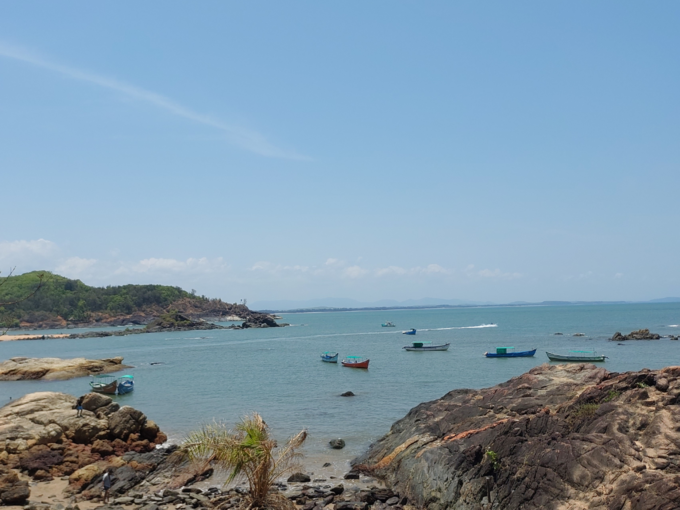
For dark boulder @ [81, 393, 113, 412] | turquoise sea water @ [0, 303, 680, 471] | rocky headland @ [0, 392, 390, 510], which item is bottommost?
turquoise sea water @ [0, 303, 680, 471]

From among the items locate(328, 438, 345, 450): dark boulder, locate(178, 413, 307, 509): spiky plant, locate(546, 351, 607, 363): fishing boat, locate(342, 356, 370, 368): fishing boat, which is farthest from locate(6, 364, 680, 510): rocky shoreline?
locate(546, 351, 607, 363): fishing boat

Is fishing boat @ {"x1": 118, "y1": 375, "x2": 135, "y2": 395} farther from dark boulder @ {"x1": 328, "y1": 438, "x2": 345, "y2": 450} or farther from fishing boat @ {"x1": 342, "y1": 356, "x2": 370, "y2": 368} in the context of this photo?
dark boulder @ {"x1": 328, "y1": 438, "x2": 345, "y2": 450}

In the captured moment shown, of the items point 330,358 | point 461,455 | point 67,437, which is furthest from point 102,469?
point 330,358

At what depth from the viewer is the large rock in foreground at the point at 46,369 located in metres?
55.7

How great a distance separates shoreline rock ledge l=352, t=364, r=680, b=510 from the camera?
1402 centimetres

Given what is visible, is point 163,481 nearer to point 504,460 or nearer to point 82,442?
point 82,442

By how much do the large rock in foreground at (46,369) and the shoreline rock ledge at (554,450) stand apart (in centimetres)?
4625

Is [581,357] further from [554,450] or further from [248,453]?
[248,453]

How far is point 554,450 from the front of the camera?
51.6 ft

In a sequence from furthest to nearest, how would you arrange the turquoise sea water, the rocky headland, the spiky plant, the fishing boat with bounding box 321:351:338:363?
the fishing boat with bounding box 321:351:338:363
the turquoise sea water
the rocky headland
the spiky plant

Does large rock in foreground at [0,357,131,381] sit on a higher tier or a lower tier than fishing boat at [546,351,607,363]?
higher

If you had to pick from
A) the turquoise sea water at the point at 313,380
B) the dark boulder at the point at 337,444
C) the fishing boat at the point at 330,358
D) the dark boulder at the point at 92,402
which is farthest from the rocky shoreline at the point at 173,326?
the dark boulder at the point at 337,444

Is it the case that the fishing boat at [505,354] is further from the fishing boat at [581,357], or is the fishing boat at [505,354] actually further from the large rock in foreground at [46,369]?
the large rock in foreground at [46,369]

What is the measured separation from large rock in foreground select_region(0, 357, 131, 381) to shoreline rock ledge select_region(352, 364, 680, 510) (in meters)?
46.3
